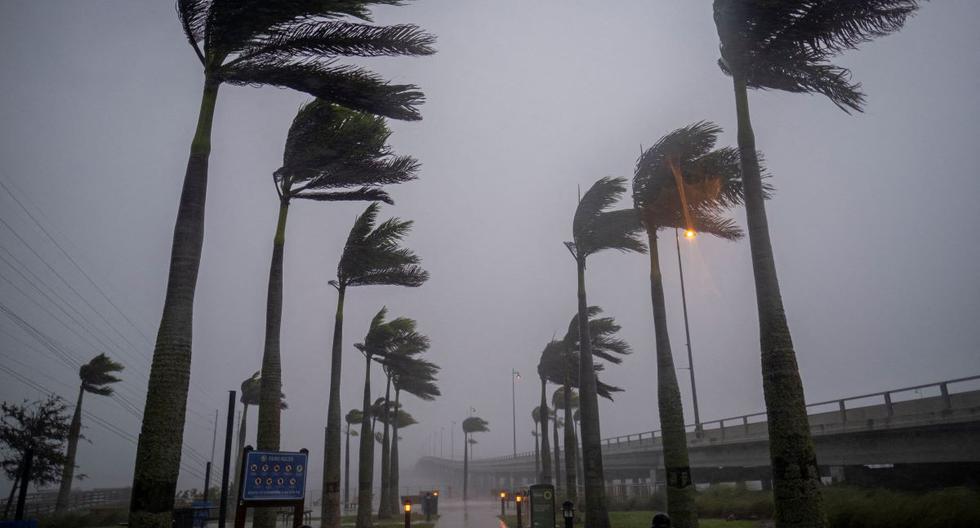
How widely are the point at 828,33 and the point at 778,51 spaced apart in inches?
33.7

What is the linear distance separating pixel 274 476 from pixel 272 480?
0.07m

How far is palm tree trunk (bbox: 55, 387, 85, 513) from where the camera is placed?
109 feet

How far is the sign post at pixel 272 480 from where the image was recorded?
9492 mm

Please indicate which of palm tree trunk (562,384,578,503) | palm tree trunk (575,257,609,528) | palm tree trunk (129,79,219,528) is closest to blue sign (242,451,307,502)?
palm tree trunk (129,79,219,528)

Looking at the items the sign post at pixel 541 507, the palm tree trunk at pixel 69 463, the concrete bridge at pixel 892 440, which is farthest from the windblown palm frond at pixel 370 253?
the palm tree trunk at pixel 69 463

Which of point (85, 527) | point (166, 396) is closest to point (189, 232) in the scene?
point (166, 396)

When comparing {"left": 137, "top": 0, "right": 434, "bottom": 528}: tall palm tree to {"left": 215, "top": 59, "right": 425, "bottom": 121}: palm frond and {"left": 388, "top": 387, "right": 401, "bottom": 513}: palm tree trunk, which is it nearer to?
{"left": 215, "top": 59, "right": 425, "bottom": 121}: palm frond

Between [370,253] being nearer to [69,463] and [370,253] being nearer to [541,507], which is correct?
[541,507]

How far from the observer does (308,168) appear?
567 inches

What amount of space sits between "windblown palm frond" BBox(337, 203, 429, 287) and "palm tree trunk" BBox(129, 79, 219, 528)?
388 inches

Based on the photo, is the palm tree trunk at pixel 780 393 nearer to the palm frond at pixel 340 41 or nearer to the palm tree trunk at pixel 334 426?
the palm frond at pixel 340 41

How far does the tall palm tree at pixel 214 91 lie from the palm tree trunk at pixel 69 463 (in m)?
33.5

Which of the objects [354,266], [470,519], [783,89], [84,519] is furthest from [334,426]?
[84,519]

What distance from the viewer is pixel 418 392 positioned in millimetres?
35969
